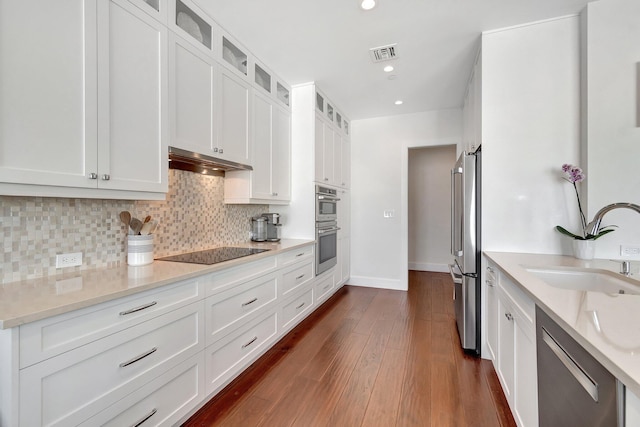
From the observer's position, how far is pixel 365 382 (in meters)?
1.96

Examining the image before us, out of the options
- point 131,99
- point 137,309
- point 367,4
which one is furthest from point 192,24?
point 137,309

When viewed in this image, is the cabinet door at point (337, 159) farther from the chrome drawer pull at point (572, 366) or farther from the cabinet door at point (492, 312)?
the chrome drawer pull at point (572, 366)

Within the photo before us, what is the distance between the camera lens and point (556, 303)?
100cm

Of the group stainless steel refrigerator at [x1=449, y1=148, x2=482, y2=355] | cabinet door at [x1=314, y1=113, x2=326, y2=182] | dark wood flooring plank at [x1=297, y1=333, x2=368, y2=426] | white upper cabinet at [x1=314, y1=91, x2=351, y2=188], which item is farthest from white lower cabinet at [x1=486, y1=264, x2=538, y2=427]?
white upper cabinet at [x1=314, y1=91, x2=351, y2=188]

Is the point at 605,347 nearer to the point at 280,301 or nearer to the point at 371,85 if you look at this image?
the point at 280,301

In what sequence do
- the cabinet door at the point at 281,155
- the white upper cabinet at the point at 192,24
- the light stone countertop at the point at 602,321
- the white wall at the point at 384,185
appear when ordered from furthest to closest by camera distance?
the white wall at the point at 384,185
the cabinet door at the point at 281,155
the white upper cabinet at the point at 192,24
the light stone countertop at the point at 602,321

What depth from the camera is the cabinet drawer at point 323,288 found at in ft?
10.7

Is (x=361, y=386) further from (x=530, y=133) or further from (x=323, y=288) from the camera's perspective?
(x=530, y=133)

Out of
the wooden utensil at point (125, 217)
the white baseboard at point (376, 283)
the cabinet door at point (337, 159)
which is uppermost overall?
the cabinet door at point (337, 159)

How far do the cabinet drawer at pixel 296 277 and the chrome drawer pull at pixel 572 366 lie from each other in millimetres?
1889

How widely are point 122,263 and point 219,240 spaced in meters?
0.91

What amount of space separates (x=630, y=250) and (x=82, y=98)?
3.38 metres

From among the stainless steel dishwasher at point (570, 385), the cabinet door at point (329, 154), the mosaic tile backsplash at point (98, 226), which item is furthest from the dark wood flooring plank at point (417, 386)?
the cabinet door at point (329, 154)

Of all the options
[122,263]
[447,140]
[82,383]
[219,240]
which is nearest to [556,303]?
[82,383]
